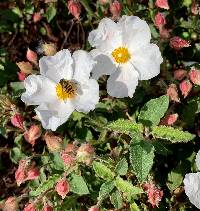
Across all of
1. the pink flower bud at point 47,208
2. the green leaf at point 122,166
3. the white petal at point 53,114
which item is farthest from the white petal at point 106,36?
the pink flower bud at point 47,208

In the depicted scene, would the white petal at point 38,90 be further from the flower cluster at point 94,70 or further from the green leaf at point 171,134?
the green leaf at point 171,134

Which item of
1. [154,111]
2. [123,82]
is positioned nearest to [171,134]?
[154,111]

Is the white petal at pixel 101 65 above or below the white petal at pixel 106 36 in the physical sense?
below

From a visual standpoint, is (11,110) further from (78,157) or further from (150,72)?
(150,72)

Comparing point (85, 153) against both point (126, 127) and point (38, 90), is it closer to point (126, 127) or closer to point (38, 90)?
point (126, 127)

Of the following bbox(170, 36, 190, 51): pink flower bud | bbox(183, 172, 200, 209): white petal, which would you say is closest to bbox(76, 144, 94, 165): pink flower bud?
bbox(183, 172, 200, 209): white petal

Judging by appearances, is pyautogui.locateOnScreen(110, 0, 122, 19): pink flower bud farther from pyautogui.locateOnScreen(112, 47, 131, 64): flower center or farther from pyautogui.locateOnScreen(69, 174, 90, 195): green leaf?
pyautogui.locateOnScreen(69, 174, 90, 195): green leaf

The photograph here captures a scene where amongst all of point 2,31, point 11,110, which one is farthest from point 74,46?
point 11,110
